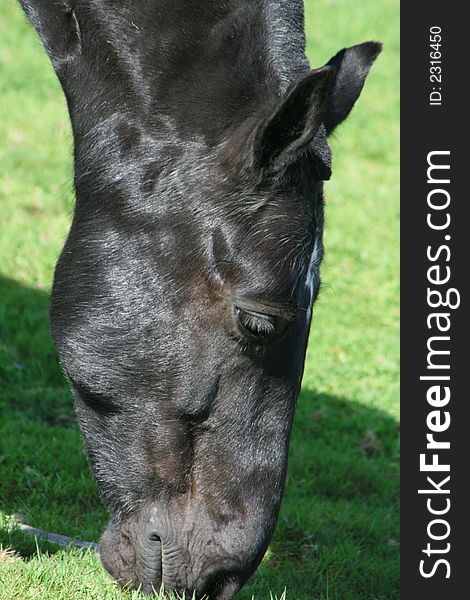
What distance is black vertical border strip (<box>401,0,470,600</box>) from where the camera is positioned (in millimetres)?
5344

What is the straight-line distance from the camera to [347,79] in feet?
14.8

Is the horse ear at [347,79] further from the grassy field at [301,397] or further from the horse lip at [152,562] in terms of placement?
the horse lip at [152,562]

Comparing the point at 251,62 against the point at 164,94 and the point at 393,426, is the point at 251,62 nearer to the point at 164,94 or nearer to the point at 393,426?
the point at 164,94

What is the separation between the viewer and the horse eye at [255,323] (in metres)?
3.68

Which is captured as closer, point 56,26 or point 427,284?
point 56,26

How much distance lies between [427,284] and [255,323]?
2404 millimetres

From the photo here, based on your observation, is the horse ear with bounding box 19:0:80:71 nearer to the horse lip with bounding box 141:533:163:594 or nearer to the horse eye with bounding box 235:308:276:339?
the horse eye with bounding box 235:308:276:339

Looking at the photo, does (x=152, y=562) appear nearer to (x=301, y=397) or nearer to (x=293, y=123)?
(x=293, y=123)

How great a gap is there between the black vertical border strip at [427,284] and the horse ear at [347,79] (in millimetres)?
1690

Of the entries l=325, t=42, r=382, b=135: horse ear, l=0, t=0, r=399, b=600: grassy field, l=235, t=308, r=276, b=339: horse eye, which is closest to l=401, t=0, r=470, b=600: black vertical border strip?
l=0, t=0, r=399, b=600: grassy field

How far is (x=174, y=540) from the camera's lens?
387 cm

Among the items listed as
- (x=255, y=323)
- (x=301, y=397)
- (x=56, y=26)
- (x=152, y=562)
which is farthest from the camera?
(x=301, y=397)

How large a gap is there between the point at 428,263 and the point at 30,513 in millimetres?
2628

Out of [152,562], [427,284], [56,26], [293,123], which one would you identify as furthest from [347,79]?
[152,562]
